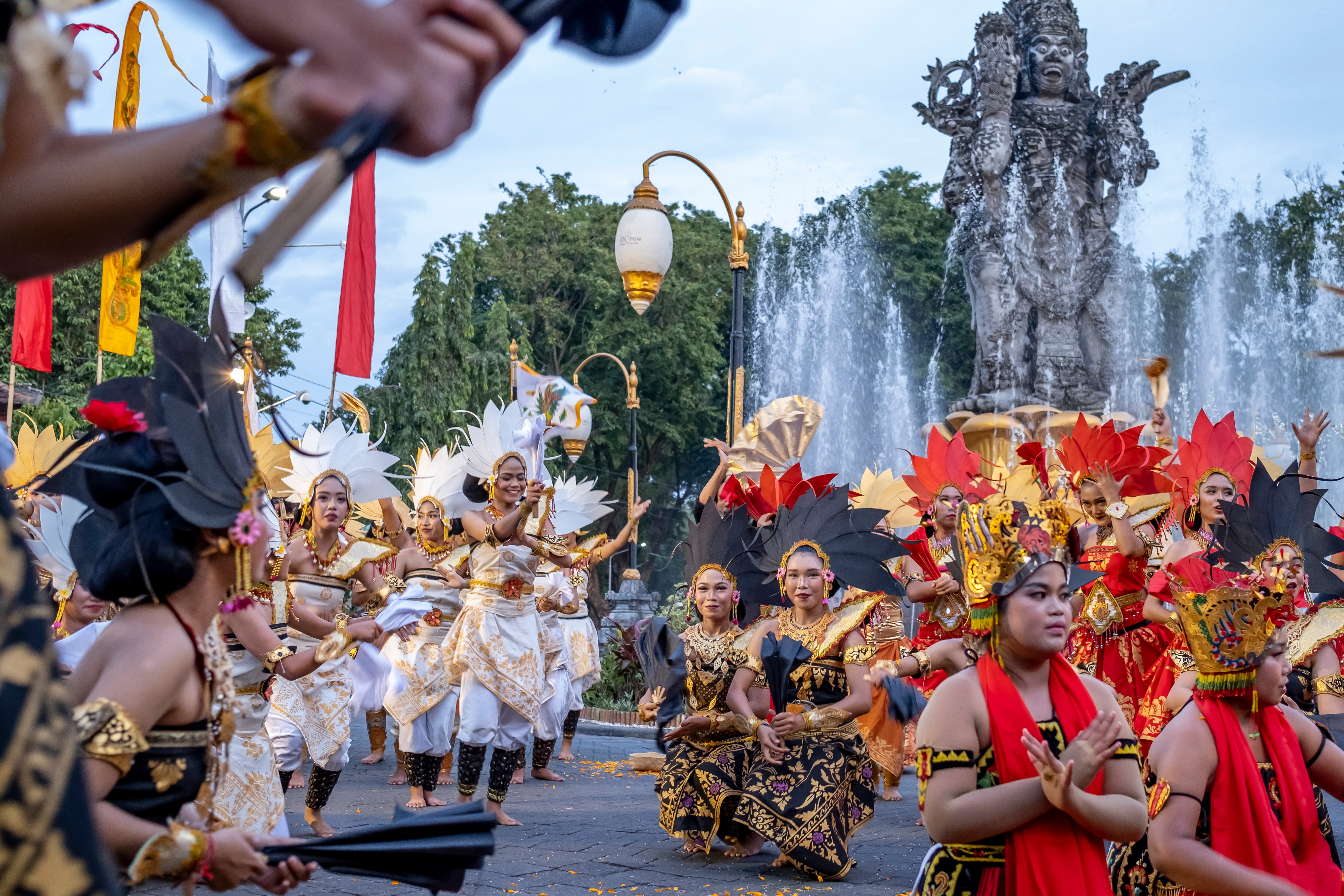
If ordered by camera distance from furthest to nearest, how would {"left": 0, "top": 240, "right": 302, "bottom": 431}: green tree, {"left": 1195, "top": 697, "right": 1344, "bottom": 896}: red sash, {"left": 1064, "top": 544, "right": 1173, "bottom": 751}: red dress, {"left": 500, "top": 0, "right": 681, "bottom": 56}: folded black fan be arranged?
{"left": 0, "top": 240, "right": 302, "bottom": 431}: green tree < {"left": 1064, "top": 544, "right": 1173, "bottom": 751}: red dress < {"left": 1195, "top": 697, "right": 1344, "bottom": 896}: red sash < {"left": 500, "top": 0, "right": 681, "bottom": 56}: folded black fan

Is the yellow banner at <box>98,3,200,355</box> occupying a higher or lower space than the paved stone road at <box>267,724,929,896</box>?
higher

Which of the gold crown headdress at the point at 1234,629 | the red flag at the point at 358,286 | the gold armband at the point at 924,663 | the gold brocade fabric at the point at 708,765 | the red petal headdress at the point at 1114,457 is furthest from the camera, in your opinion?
the red flag at the point at 358,286

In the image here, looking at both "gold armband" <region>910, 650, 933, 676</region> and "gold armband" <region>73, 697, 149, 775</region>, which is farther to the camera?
"gold armband" <region>910, 650, 933, 676</region>

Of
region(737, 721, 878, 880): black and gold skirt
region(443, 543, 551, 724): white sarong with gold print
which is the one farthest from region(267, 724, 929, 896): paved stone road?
region(443, 543, 551, 724): white sarong with gold print

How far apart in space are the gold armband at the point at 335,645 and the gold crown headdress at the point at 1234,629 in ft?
9.40

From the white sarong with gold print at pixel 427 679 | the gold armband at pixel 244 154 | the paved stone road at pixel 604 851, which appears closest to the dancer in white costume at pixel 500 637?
the white sarong with gold print at pixel 427 679

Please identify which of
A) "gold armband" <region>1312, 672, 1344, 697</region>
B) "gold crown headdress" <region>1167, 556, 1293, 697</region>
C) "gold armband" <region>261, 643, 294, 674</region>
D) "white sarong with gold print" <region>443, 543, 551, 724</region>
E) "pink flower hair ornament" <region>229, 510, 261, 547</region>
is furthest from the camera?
"white sarong with gold print" <region>443, 543, 551, 724</region>

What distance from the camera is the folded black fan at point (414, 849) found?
2479 millimetres

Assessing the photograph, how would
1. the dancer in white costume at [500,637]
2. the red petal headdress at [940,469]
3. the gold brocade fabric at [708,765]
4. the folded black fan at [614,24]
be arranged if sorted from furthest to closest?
the red petal headdress at [940,469] < the dancer in white costume at [500,637] < the gold brocade fabric at [708,765] < the folded black fan at [614,24]

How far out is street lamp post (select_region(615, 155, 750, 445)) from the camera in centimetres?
1217

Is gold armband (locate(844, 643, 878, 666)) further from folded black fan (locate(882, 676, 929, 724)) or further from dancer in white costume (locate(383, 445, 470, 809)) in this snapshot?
dancer in white costume (locate(383, 445, 470, 809))

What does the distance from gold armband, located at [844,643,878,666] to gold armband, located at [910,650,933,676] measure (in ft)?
0.90

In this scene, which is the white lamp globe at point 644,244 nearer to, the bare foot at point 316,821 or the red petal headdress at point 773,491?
the red petal headdress at point 773,491

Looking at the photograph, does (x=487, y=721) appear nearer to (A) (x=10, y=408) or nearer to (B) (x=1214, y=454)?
(A) (x=10, y=408)
